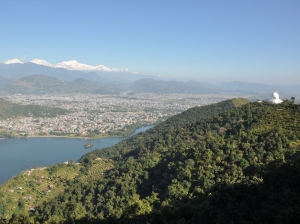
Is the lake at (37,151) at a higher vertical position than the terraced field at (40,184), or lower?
lower

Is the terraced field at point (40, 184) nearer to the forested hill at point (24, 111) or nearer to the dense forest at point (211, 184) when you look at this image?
the dense forest at point (211, 184)

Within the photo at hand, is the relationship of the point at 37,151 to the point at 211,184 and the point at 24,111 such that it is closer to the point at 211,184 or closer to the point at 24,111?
the point at 24,111

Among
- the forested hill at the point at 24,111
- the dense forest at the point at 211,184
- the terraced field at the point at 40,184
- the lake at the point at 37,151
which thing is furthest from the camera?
the forested hill at the point at 24,111

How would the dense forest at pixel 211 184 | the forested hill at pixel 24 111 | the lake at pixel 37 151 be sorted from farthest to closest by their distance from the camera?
the forested hill at pixel 24 111 → the lake at pixel 37 151 → the dense forest at pixel 211 184

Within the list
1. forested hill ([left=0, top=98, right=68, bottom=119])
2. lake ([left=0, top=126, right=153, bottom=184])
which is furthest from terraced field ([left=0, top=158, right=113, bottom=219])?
forested hill ([left=0, top=98, right=68, bottom=119])

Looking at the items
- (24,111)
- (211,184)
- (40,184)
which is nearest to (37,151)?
(40,184)

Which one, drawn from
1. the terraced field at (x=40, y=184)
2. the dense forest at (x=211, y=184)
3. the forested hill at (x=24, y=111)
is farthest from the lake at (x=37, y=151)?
the forested hill at (x=24, y=111)
